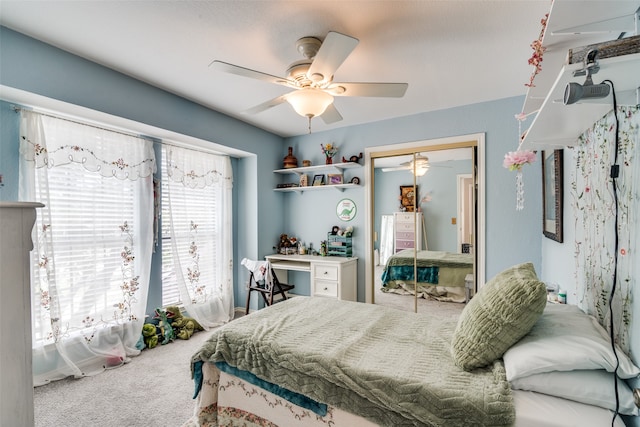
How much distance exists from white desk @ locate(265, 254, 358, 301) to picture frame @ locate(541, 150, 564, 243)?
2083 millimetres

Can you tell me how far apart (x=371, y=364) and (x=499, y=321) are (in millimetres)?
604

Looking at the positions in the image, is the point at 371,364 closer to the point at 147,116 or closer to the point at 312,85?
the point at 312,85

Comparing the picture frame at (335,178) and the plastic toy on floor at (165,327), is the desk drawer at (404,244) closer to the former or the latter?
the picture frame at (335,178)

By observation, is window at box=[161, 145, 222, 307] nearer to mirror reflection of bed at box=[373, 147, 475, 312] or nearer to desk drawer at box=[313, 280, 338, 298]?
desk drawer at box=[313, 280, 338, 298]

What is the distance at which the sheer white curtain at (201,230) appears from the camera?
346cm

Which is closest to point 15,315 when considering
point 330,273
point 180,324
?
point 180,324

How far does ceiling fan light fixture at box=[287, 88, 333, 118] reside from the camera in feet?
6.38

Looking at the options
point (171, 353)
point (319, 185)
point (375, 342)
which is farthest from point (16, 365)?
point (319, 185)

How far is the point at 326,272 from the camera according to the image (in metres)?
3.74

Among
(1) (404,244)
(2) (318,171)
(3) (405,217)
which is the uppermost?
(2) (318,171)

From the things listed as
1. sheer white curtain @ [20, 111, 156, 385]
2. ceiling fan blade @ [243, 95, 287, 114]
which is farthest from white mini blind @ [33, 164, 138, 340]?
ceiling fan blade @ [243, 95, 287, 114]

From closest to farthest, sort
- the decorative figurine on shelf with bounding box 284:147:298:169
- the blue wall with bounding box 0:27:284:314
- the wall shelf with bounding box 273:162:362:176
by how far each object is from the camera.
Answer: the blue wall with bounding box 0:27:284:314
the wall shelf with bounding box 273:162:362:176
the decorative figurine on shelf with bounding box 284:147:298:169

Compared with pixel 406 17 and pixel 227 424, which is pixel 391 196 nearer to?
pixel 406 17

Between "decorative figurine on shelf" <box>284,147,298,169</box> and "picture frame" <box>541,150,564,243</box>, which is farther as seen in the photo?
"decorative figurine on shelf" <box>284,147,298,169</box>
